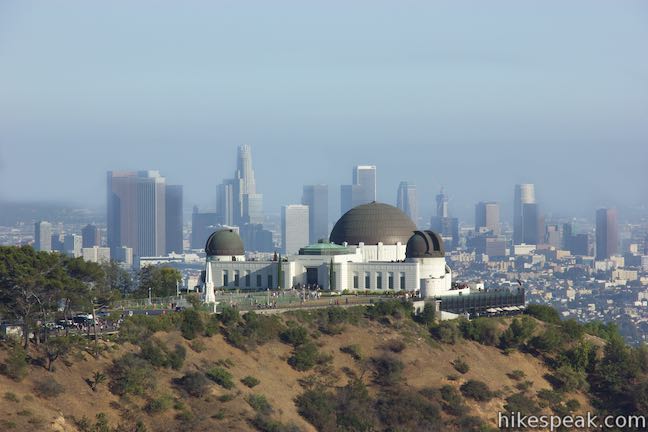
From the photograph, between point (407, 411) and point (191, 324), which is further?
point (191, 324)

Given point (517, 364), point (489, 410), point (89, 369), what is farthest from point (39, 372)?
point (517, 364)

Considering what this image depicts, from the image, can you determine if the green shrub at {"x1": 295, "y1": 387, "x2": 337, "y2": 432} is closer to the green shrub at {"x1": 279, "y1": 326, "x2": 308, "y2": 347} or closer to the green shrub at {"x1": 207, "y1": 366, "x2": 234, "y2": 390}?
the green shrub at {"x1": 207, "y1": 366, "x2": 234, "y2": 390}

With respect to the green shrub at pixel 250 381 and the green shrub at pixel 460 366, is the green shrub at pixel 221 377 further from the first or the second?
the green shrub at pixel 460 366

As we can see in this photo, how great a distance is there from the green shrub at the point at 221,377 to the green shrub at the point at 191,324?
13.7 ft

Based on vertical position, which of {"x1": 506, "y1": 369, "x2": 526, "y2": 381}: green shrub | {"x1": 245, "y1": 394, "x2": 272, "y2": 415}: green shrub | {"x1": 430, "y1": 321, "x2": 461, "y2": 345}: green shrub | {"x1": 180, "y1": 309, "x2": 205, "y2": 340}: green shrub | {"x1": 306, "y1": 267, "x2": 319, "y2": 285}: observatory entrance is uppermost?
{"x1": 306, "y1": 267, "x2": 319, "y2": 285}: observatory entrance

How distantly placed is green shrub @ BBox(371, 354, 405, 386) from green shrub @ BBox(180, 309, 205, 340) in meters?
9.69

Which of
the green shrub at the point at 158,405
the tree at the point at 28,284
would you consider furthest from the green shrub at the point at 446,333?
the tree at the point at 28,284

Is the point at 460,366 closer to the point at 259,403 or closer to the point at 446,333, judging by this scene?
the point at 446,333

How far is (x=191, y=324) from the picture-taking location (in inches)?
2862

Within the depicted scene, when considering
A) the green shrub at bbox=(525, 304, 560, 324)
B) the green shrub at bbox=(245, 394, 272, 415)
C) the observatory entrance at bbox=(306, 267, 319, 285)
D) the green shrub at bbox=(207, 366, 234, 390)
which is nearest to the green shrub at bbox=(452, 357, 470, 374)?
the green shrub at bbox=(525, 304, 560, 324)

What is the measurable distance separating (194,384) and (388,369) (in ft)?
45.2

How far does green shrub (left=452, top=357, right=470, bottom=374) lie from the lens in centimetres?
7838

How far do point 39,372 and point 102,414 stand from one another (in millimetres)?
4226

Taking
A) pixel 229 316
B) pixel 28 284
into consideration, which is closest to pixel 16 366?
pixel 28 284
